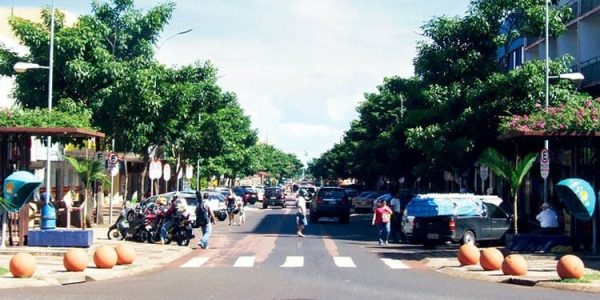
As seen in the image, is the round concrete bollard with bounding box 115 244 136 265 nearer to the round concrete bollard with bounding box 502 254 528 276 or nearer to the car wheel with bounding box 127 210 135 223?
the round concrete bollard with bounding box 502 254 528 276

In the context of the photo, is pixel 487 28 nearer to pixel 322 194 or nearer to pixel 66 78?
pixel 322 194

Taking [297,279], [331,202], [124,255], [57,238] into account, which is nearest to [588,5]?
[331,202]

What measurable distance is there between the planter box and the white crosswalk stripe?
3.09m

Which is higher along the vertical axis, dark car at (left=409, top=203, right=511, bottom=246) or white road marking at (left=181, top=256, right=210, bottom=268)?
dark car at (left=409, top=203, right=511, bottom=246)

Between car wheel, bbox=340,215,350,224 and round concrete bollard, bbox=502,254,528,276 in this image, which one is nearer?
round concrete bollard, bbox=502,254,528,276

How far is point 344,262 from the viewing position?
22.7m

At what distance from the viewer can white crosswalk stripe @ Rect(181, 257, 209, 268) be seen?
21653 millimetres

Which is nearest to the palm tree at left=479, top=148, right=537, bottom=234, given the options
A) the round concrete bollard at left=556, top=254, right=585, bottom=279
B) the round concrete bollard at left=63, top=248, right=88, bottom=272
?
the round concrete bollard at left=556, top=254, right=585, bottom=279

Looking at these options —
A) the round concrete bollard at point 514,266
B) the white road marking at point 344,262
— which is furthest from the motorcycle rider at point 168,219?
the round concrete bollard at point 514,266

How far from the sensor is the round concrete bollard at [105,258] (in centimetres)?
1948

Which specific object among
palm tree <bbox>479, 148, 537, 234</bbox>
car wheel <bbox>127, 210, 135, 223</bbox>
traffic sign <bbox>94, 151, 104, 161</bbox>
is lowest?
car wheel <bbox>127, 210, 135, 223</bbox>

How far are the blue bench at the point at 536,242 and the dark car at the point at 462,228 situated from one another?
286 cm

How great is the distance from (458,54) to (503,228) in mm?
9251

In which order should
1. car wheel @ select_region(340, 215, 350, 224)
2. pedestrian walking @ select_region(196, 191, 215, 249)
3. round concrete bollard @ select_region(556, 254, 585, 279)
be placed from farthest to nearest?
1. car wheel @ select_region(340, 215, 350, 224)
2. pedestrian walking @ select_region(196, 191, 215, 249)
3. round concrete bollard @ select_region(556, 254, 585, 279)
